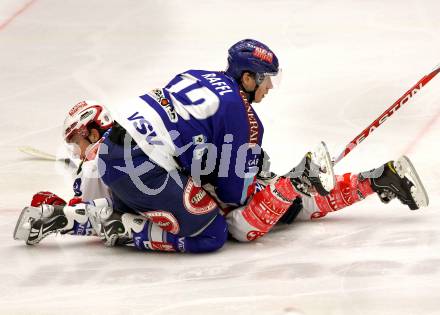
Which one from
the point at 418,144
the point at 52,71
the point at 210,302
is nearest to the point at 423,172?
the point at 418,144

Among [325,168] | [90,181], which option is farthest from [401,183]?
[90,181]

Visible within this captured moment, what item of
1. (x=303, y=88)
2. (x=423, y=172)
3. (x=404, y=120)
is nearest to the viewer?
(x=423, y=172)

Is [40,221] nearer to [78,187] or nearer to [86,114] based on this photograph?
[78,187]

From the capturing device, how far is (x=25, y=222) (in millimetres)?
3764

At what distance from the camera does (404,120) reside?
17.3 ft

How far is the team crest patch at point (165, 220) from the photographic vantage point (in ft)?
11.8

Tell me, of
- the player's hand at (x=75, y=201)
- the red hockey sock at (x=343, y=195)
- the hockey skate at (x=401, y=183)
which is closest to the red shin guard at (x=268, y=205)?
the red hockey sock at (x=343, y=195)

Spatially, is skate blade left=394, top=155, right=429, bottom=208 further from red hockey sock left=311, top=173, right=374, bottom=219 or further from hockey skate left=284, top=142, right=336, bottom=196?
hockey skate left=284, top=142, right=336, bottom=196

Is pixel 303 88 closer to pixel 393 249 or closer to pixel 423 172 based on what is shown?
pixel 423 172

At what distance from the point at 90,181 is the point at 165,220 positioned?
47 centimetres

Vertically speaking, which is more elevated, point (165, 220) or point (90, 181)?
point (90, 181)

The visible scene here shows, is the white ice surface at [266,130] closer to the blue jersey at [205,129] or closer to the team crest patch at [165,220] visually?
the team crest patch at [165,220]

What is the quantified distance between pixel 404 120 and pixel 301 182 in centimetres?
182

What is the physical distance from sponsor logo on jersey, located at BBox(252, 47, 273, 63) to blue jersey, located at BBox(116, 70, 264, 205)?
139 millimetres
